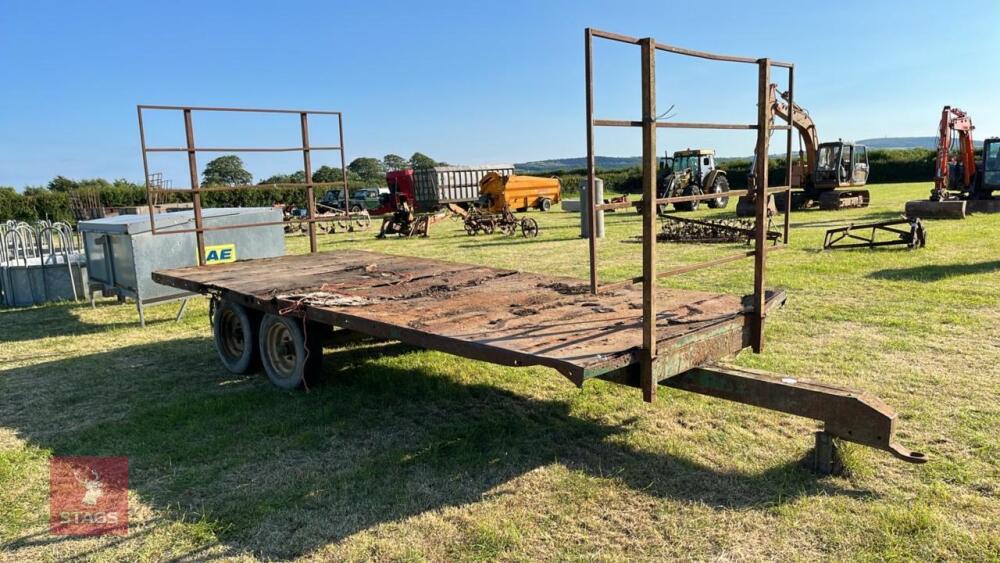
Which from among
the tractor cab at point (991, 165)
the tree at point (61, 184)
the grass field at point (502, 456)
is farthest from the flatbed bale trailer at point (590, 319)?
the tree at point (61, 184)

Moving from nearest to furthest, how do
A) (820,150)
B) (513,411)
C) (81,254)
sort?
(513,411) → (81,254) → (820,150)

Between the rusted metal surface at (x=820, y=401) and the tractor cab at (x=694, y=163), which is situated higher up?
the tractor cab at (x=694, y=163)

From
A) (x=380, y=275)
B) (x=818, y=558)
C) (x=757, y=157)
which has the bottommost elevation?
(x=818, y=558)

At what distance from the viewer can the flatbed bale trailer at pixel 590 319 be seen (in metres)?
3.27

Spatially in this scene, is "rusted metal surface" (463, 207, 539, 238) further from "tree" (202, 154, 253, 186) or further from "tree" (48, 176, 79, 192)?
"tree" (48, 176, 79, 192)

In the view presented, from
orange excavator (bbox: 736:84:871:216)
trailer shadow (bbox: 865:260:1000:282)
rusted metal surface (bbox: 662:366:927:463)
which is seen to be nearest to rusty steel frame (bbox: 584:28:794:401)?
rusted metal surface (bbox: 662:366:927:463)

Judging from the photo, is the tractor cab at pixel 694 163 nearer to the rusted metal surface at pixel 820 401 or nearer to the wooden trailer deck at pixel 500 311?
the wooden trailer deck at pixel 500 311

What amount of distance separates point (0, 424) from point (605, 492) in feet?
14.6

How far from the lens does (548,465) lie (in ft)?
12.9

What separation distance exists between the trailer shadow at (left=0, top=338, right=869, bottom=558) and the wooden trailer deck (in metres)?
0.71

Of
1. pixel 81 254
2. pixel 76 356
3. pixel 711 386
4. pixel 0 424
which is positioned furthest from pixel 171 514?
pixel 81 254

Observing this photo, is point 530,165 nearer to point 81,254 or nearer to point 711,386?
point 81,254

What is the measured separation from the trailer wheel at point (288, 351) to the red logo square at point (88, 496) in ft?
4.35

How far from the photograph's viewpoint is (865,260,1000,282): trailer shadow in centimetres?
912
